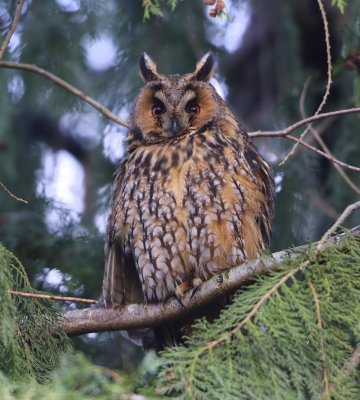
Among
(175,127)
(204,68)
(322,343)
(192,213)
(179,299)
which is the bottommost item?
(322,343)

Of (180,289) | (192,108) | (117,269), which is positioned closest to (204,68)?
(192,108)

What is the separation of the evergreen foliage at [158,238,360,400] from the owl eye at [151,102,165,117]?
5.07ft

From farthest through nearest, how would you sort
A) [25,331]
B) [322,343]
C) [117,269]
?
[117,269] < [25,331] < [322,343]

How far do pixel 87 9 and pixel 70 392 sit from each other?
2946 millimetres

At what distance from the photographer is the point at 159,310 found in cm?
312

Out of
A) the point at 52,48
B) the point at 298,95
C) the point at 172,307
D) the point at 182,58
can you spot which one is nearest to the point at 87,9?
the point at 52,48

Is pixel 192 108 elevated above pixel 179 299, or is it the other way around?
pixel 192 108

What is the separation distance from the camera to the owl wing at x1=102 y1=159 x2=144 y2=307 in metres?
3.50

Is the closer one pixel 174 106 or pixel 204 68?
pixel 174 106

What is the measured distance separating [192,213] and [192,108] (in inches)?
23.3

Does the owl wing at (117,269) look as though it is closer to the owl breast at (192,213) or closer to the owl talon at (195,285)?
the owl breast at (192,213)

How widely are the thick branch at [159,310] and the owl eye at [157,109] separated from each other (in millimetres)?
913

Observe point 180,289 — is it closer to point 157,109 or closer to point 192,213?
point 192,213

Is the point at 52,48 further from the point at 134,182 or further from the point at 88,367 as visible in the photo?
the point at 88,367
